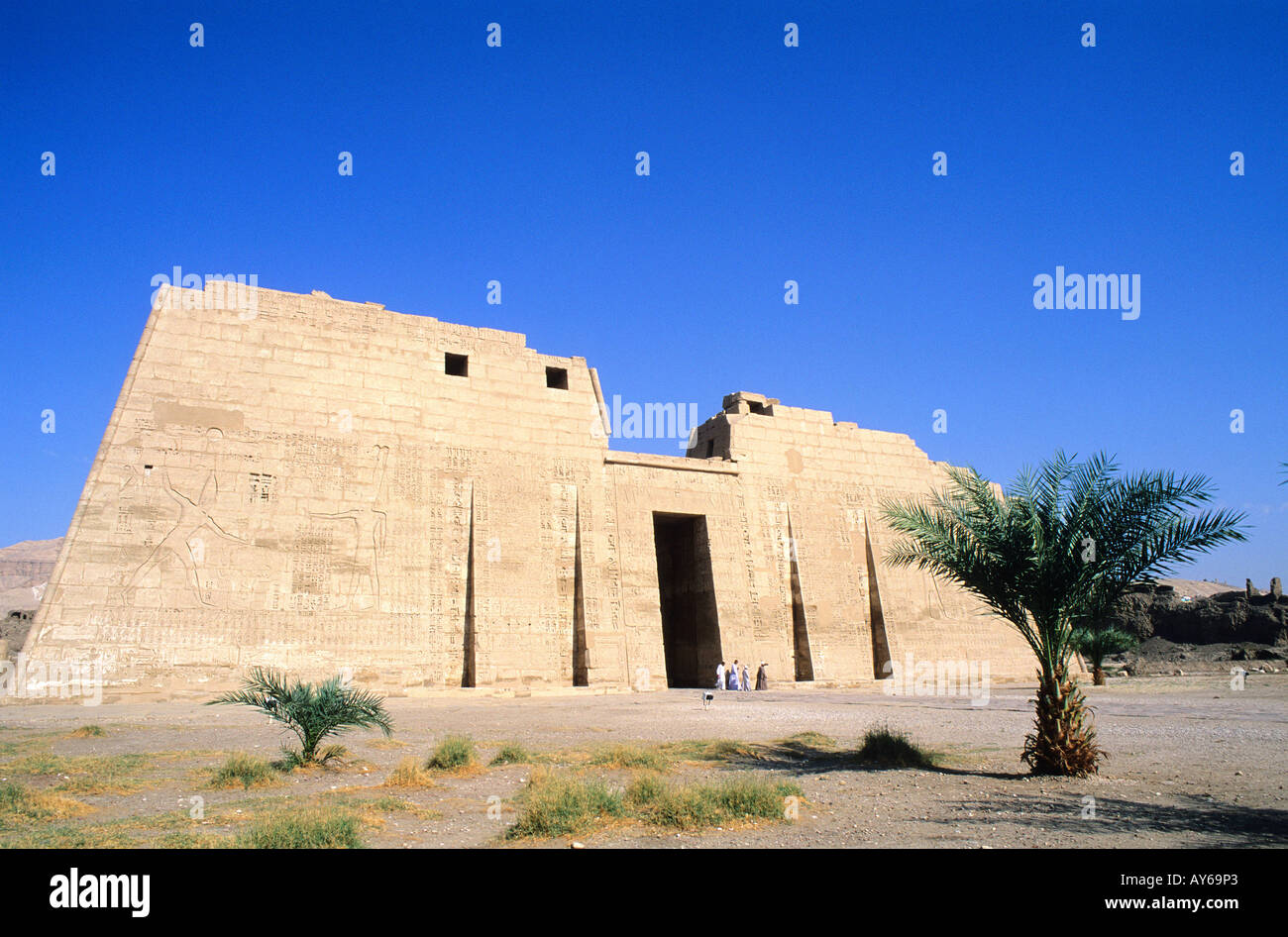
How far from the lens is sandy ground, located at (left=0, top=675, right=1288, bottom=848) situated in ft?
18.1

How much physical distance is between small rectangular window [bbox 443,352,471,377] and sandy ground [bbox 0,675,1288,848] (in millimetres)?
7735

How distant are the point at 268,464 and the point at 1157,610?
108ft

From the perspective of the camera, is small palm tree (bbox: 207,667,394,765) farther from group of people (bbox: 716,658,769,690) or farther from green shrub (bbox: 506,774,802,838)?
group of people (bbox: 716,658,769,690)

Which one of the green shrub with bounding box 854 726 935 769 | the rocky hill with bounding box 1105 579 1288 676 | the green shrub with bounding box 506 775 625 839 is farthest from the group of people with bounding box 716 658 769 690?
the rocky hill with bounding box 1105 579 1288 676

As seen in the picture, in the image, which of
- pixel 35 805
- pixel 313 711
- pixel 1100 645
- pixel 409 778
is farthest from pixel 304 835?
pixel 1100 645

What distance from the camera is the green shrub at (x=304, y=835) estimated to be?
4688mm

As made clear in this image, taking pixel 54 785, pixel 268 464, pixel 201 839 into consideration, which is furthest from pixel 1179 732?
pixel 268 464

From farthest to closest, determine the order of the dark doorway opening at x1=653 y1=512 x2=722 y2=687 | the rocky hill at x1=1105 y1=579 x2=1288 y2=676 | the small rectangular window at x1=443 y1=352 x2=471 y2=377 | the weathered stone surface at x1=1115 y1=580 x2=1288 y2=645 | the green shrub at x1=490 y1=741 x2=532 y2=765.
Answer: the weathered stone surface at x1=1115 y1=580 x2=1288 y2=645 → the rocky hill at x1=1105 y1=579 x2=1288 y2=676 → the dark doorway opening at x1=653 y1=512 x2=722 y2=687 → the small rectangular window at x1=443 y1=352 x2=471 y2=377 → the green shrub at x1=490 y1=741 x2=532 y2=765

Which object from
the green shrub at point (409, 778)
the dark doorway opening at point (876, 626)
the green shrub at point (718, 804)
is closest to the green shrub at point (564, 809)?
the green shrub at point (718, 804)

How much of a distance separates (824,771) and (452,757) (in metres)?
3.61

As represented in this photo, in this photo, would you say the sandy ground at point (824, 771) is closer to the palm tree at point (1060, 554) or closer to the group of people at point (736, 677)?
the palm tree at point (1060, 554)

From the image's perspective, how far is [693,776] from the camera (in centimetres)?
763

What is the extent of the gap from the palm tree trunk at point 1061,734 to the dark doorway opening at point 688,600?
12.5 metres
